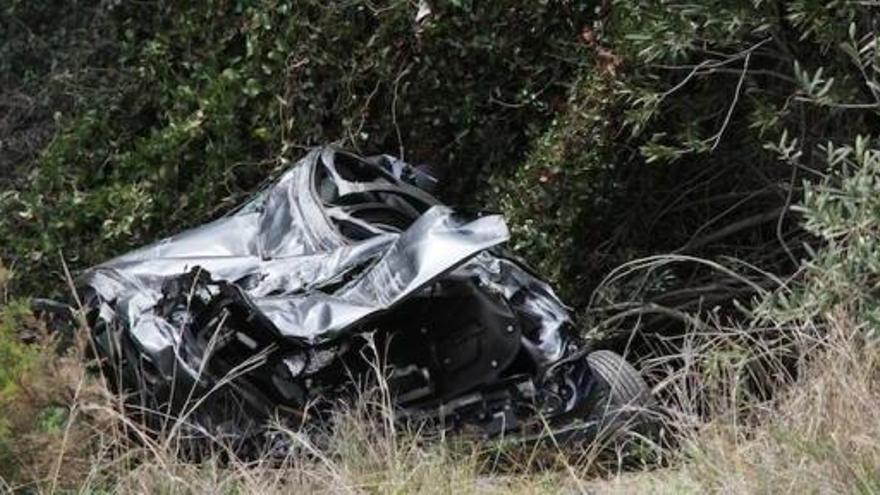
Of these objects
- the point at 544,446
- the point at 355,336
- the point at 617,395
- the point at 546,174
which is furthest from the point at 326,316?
the point at 546,174

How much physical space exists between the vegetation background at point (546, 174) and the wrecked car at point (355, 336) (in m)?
0.34

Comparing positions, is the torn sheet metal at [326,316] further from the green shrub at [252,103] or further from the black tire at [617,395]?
the green shrub at [252,103]

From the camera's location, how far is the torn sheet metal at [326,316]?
232 inches

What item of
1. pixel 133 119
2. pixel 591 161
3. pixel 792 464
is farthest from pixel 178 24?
pixel 792 464

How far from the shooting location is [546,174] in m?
7.92

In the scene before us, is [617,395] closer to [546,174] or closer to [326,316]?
[326,316]

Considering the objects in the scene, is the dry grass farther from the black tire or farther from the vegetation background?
the black tire

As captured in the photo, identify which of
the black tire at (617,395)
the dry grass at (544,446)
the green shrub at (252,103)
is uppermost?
the green shrub at (252,103)

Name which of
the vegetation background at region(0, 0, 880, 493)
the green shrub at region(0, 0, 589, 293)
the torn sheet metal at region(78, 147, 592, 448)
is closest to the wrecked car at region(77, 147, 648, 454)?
the torn sheet metal at region(78, 147, 592, 448)

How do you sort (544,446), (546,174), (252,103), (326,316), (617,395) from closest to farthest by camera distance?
(326,316)
(544,446)
(617,395)
(546,174)
(252,103)

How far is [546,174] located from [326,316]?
7.84 feet

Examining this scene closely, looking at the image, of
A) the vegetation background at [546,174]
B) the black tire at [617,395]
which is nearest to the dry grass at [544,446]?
the vegetation background at [546,174]

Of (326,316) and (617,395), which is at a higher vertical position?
(326,316)

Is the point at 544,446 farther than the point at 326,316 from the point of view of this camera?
Yes
